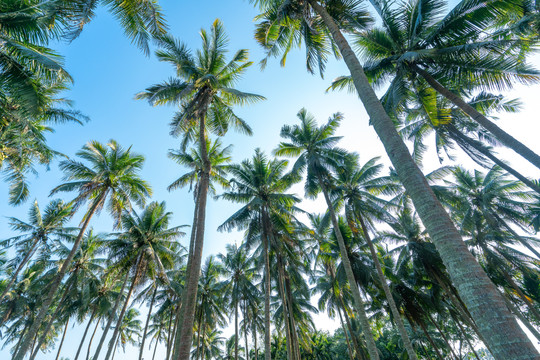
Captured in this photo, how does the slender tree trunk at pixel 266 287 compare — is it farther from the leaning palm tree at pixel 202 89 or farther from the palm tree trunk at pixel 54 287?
the palm tree trunk at pixel 54 287

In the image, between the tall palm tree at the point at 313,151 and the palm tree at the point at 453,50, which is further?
the tall palm tree at the point at 313,151

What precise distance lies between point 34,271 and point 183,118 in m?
29.3

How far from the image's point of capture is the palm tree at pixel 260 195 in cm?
1600

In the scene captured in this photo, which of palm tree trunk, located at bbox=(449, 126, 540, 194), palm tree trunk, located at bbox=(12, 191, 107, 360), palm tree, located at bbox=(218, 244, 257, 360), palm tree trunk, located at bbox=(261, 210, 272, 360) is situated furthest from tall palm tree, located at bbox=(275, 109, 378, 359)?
palm tree trunk, located at bbox=(12, 191, 107, 360)

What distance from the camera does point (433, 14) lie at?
832cm

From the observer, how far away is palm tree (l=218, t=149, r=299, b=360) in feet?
52.5

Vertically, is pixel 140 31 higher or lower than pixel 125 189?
lower

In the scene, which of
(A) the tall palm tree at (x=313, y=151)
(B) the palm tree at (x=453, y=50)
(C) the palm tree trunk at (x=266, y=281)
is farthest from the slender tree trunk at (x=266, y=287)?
(B) the palm tree at (x=453, y=50)

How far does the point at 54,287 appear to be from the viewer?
12617mm

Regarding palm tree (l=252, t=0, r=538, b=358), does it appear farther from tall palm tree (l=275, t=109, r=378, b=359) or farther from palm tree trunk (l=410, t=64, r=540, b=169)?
tall palm tree (l=275, t=109, r=378, b=359)

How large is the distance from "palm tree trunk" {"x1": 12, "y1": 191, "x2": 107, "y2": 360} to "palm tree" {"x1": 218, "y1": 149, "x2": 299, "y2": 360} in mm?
7718

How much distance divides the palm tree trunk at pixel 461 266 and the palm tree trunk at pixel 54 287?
52.8 ft

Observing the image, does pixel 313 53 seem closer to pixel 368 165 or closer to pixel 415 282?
pixel 368 165

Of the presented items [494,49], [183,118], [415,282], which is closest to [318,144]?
[183,118]
